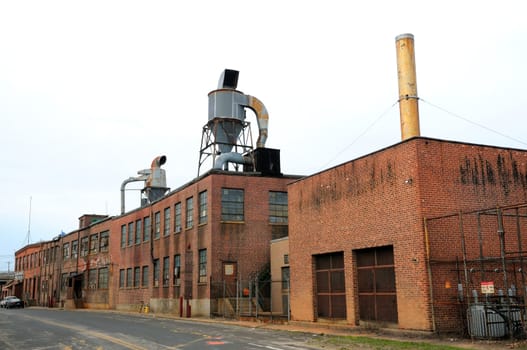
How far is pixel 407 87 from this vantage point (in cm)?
2488

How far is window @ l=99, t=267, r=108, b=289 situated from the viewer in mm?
56584

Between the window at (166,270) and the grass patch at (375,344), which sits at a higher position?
the window at (166,270)

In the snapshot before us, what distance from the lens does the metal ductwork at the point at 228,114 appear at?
39.9 m

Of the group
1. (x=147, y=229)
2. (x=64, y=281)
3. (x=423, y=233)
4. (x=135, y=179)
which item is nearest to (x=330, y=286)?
(x=423, y=233)

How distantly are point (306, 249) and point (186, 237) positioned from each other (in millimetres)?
14898

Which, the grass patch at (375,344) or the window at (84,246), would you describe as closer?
the grass patch at (375,344)

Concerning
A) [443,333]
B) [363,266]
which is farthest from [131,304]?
[443,333]

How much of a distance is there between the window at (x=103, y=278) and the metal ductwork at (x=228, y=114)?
23.9m

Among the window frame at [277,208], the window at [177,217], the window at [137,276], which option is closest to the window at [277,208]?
the window frame at [277,208]

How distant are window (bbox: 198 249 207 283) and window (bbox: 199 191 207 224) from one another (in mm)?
1992

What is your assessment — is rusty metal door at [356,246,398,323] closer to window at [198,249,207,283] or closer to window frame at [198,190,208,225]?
window at [198,249,207,283]

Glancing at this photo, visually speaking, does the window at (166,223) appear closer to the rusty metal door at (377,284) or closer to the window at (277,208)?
the window at (277,208)

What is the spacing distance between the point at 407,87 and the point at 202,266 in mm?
18103

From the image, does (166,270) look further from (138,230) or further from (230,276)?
(230,276)
